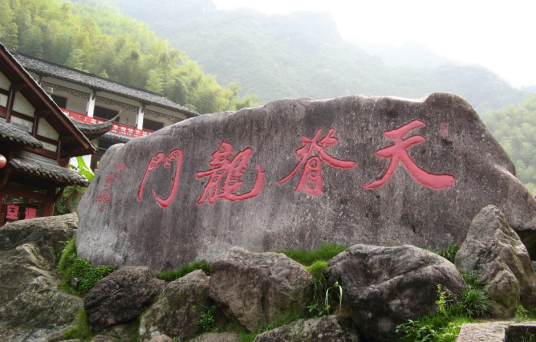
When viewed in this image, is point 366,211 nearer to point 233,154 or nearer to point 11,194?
point 233,154

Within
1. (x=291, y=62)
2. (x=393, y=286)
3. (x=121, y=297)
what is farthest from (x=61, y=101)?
(x=291, y=62)

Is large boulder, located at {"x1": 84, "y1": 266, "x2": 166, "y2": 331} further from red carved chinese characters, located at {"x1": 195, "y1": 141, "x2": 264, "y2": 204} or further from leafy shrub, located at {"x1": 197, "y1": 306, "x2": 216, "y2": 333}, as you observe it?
red carved chinese characters, located at {"x1": 195, "y1": 141, "x2": 264, "y2": 204}

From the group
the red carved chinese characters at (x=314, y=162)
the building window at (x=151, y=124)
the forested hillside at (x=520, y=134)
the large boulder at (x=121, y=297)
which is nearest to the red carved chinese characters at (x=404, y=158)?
the red carved chinese characters at (x=314, y=162)

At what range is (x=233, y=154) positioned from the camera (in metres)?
5.62

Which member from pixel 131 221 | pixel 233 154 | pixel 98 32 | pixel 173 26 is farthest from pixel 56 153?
pixel 173 26

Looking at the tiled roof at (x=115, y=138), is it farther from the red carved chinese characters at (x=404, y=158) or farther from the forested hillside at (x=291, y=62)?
the forested hillside at (x=291, y=62)

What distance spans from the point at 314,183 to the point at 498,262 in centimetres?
213

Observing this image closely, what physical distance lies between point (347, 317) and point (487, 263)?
127 cm

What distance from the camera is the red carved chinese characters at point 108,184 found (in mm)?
6824

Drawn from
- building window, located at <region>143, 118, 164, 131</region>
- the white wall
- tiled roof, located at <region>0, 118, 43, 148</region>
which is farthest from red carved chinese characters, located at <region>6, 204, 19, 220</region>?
building window, located at <region>143, 118, 164, 131</region>

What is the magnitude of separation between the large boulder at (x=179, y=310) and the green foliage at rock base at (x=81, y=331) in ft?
2.86

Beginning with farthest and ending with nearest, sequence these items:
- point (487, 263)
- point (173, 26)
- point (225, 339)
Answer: point (173, 26) < point (225, 339) < point (487, 263)

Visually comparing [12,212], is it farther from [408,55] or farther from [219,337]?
[408,55]

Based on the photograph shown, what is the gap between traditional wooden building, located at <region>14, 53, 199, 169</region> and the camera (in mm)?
18500
